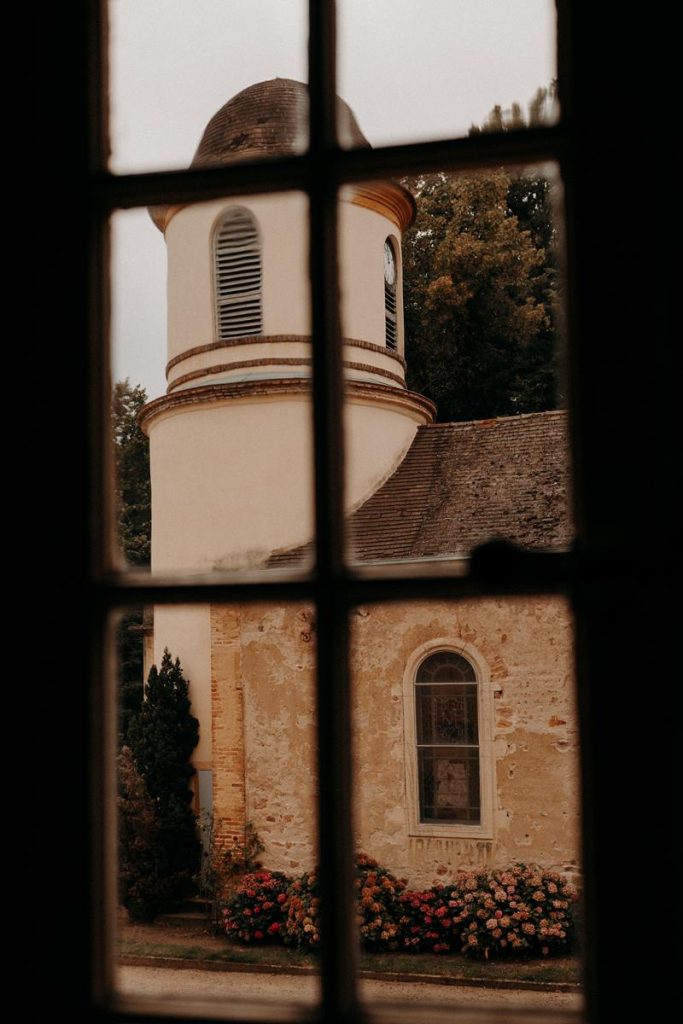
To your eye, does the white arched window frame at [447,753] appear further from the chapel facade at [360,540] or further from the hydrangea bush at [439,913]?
the hydrangea bush at [439,913]

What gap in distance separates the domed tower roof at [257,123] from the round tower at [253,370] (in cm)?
2

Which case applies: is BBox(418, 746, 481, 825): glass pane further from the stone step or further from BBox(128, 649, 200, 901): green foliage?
BBox(128, 649, 200, 901): green foliage

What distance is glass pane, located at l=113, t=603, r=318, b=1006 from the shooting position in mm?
9273

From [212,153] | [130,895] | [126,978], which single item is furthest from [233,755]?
[212,153]

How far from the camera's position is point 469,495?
10.4 m

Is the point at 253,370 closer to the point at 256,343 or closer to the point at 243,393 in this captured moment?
the point at 256,343

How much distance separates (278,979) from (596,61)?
8.46 metres

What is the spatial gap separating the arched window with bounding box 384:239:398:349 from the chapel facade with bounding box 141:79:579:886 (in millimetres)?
28

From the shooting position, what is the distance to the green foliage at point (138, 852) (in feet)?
32.9

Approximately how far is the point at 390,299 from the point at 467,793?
620 cm

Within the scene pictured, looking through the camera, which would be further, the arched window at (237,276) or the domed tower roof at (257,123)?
the arched window at (237,276)

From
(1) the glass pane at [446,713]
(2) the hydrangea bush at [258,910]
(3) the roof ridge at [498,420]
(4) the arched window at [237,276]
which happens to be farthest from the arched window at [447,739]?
(4) the arched window at [237,276]

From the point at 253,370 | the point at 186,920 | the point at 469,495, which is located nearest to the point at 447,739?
the point at 469,495

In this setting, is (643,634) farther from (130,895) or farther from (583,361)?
(130,895)
